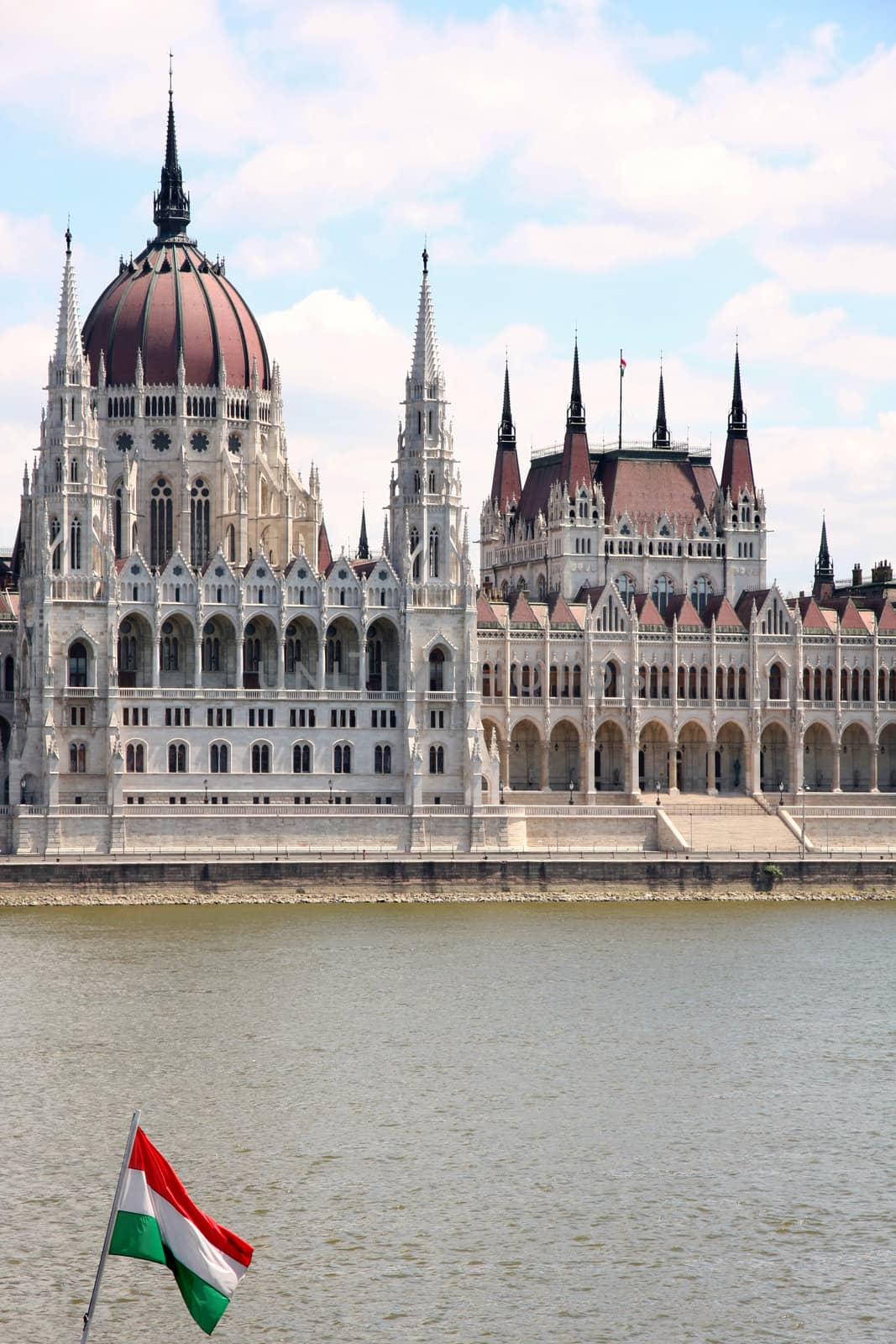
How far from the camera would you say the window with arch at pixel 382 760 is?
10519 cm

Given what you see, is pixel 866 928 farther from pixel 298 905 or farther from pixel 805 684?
pixel 805 684

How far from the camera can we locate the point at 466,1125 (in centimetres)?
4862

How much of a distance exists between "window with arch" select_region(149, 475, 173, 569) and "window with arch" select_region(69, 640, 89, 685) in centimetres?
1394

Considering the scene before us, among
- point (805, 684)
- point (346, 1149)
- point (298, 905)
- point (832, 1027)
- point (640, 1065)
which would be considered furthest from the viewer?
point (805, 684)

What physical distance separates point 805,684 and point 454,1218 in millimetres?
79863

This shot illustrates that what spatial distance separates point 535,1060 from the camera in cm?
5600

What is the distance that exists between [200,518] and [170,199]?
58.5 ft

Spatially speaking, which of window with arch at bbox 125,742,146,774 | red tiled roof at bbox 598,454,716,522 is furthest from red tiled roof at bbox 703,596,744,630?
window with arch at bbox 125,742,146,774

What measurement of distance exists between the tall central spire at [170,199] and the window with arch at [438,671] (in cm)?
2877

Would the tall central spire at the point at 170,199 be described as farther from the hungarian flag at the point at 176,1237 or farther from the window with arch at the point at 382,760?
the hungarian flag at the point at 176,1237

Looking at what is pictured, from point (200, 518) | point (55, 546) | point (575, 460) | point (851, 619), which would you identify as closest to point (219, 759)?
point (55, 546)

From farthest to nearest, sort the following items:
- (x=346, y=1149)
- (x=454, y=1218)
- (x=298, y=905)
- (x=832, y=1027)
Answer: (x=298, y=905) → (x=832, y=1027) → (x=346, y=1149) → (x=454, y=1218)

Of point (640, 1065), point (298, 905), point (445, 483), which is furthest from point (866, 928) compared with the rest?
point (445, 483)

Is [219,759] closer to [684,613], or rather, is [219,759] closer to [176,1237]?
[684,613]
